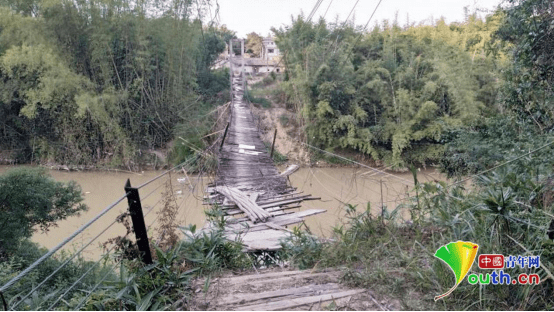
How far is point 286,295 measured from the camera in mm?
1316

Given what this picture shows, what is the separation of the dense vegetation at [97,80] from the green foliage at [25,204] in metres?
2.91

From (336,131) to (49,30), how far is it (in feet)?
21.2

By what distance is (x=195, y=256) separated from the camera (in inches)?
67.7

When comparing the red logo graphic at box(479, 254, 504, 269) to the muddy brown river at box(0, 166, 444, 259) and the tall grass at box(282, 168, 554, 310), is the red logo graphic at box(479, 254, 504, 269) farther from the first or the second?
the muddy brown river at box(0, 166, 444, 259)

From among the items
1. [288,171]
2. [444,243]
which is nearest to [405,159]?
[288,171]

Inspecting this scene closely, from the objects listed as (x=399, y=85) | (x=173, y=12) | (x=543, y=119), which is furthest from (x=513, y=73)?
(x=173, y=12)

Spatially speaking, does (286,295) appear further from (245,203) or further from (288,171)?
(288,171)

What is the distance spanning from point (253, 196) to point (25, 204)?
88.6 inches

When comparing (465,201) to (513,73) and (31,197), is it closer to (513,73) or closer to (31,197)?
(513,73)

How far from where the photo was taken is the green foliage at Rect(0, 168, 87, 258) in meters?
3.24

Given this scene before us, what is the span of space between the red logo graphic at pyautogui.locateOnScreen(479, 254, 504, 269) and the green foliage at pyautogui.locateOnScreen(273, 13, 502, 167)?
267 inches

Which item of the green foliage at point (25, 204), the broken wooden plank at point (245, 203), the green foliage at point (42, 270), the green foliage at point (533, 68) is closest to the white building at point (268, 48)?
the green foliage at point (25, 204)

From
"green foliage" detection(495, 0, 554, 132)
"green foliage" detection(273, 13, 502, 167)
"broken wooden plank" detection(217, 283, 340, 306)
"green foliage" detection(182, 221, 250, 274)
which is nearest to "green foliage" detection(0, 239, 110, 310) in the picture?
"green foliage" detection(182, 221, 250, 274)

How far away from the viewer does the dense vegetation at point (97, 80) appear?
711cm
